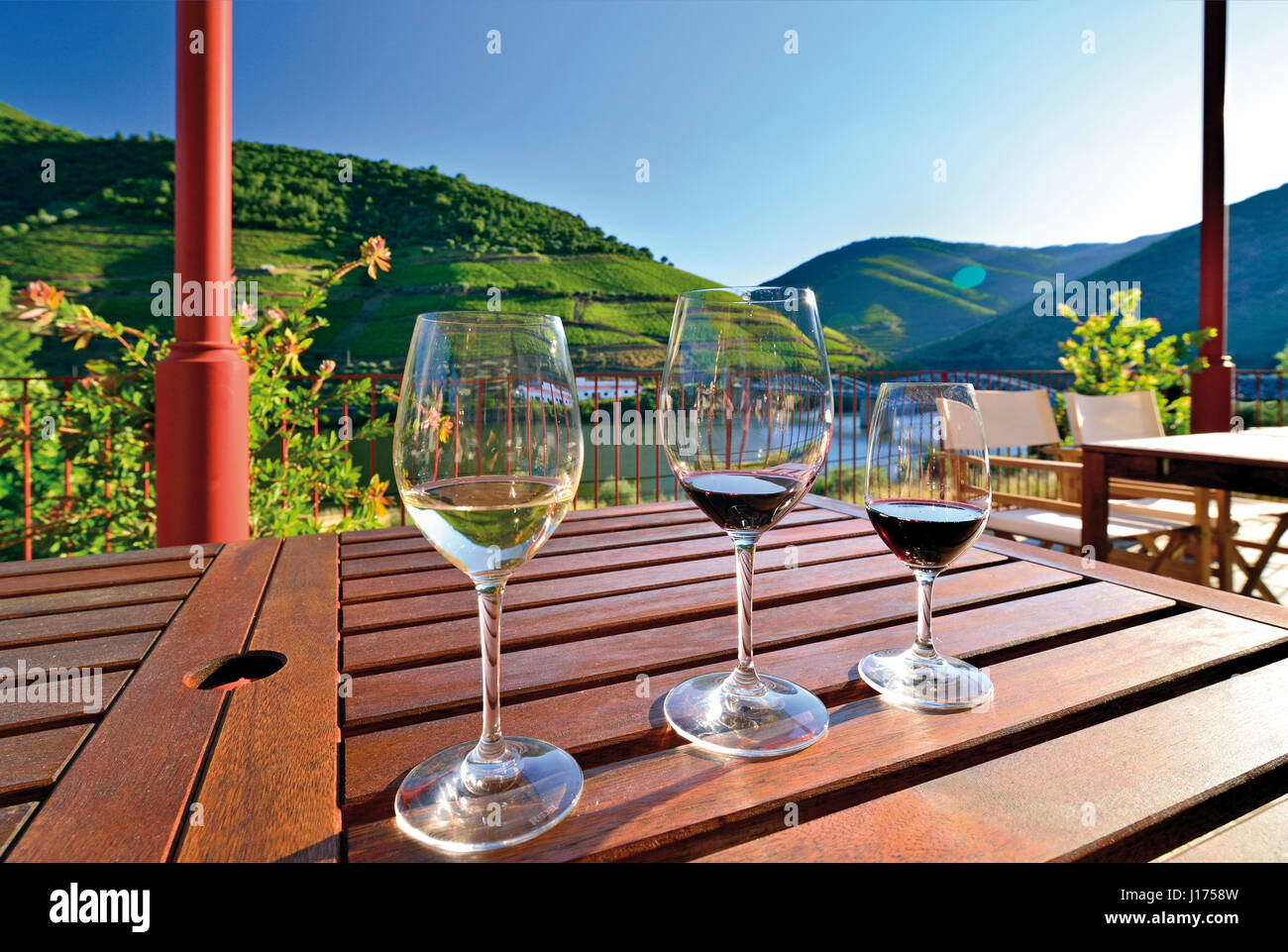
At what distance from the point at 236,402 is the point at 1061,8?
12.4 metres

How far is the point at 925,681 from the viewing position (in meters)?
0.60

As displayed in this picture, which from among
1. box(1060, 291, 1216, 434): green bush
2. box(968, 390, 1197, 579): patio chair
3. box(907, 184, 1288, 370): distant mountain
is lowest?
box(968, 390, 1197, 579): patio chair

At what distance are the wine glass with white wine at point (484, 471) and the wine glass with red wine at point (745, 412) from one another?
0.17 metres

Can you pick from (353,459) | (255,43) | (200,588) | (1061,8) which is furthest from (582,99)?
(200,588)

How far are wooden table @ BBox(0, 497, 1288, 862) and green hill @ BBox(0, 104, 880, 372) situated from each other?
22530 millimetres

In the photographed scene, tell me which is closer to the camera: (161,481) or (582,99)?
(161,481)

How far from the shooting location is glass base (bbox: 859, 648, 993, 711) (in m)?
0.57

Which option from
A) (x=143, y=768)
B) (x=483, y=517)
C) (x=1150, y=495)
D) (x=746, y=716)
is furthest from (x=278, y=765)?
(x=1150, y=495)

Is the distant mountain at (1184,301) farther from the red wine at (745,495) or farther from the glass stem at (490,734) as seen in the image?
the glass stem at (490,734)

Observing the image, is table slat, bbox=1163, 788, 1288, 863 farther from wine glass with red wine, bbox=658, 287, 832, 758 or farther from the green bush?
the green bush

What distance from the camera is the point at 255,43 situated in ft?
84.5

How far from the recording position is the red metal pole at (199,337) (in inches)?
87.0

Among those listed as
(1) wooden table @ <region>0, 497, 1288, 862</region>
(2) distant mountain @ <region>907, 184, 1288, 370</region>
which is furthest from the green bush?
(2) distant mountain @ <region>907, 184, 1288, 370</region>
